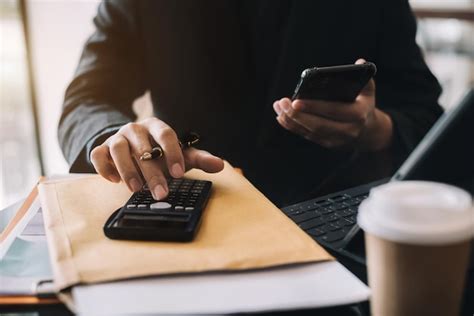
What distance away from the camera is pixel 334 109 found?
0.72 meters

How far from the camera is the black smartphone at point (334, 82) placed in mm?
606

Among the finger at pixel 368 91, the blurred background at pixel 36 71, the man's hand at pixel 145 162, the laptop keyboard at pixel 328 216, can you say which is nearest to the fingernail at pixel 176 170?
the man's hand at pixel 145 162

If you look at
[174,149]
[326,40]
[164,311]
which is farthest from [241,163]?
[164,311]

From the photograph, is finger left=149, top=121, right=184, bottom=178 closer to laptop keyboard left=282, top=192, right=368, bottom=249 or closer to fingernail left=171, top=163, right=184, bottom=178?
fingernail left=171, top=163, right=184, bottom=178

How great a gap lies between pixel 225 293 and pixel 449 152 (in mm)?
199

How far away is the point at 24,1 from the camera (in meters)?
2.02

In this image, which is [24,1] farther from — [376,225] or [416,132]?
[376,225]

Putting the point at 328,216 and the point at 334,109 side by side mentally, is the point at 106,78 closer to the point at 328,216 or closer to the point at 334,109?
the point at 334,109

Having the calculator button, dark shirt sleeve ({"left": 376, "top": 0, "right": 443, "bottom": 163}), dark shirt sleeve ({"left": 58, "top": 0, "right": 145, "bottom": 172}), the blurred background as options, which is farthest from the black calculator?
the blurred background

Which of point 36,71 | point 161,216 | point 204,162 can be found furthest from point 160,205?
point 36,71

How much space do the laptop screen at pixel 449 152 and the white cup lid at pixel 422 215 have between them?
0.28 ft

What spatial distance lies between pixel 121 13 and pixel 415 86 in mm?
545

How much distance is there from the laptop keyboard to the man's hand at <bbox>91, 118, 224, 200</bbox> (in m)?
0.11

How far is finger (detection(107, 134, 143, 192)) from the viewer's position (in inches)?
21.3
